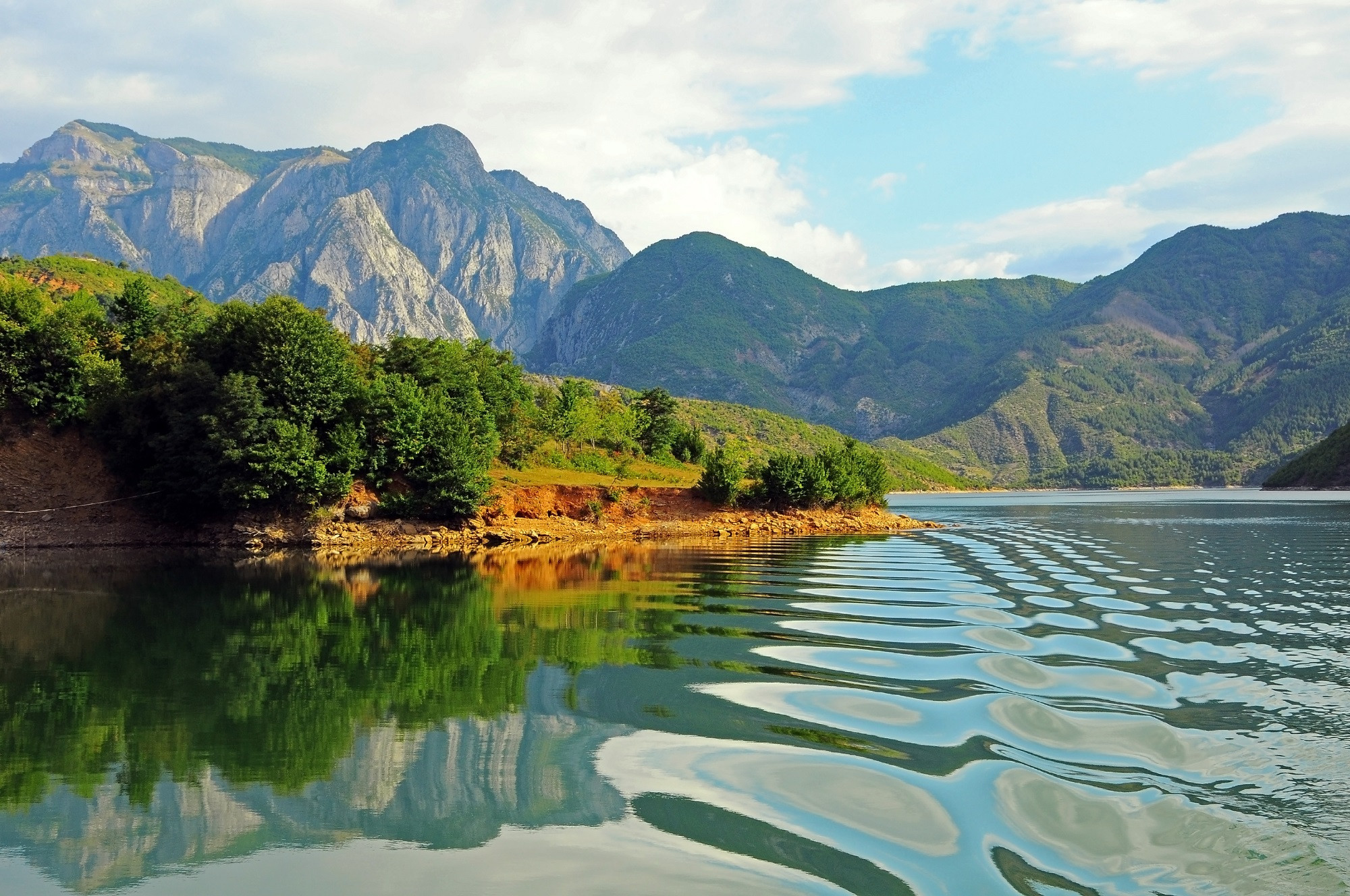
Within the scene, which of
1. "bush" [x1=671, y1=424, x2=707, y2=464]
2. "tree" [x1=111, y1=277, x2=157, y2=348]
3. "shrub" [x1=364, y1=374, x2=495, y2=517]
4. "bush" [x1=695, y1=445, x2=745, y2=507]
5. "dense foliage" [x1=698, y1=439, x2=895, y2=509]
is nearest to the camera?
"shrub" [x1=364, y1=374, x2=495, y2=517]

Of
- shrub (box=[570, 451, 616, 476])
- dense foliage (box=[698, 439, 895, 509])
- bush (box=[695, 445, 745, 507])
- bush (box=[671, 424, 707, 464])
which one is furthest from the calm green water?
bush (box=[671, 424, 707, 464])

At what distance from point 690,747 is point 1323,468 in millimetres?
140762

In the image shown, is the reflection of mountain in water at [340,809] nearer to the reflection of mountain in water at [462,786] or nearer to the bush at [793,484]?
the reflection of mountain in water at [462,786]

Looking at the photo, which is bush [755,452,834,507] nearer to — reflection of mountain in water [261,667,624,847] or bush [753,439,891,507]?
bush [753,439,891,507]

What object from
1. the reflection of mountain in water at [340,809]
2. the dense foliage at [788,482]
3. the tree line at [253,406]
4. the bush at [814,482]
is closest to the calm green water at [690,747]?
the reflection of mountain in water at [340,809]

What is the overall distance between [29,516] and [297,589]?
27.8 m

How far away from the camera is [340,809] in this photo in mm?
7832

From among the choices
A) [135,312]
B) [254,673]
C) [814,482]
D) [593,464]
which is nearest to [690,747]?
[254,673]

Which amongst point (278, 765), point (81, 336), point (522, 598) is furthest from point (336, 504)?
point (278, 765)

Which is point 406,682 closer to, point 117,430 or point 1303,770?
point 1303,770

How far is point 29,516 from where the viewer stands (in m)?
44.9

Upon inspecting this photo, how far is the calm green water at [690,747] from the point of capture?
6.67 m

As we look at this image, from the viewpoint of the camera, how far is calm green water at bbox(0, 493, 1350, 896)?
21.9 feet

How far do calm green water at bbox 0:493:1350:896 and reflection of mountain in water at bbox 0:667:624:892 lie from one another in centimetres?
4
